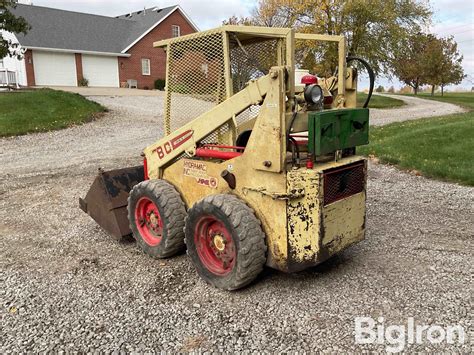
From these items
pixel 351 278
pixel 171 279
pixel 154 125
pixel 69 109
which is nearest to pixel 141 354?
pixel 171 279

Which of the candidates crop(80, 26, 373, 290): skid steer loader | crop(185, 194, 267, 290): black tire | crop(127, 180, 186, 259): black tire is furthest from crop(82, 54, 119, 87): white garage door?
crop(185, 194, 267, 290): black tire

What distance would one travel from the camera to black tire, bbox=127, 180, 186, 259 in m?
4.64

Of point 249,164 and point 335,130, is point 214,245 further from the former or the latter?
point 335,130

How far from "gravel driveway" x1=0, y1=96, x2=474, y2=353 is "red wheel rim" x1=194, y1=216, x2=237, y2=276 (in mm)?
228

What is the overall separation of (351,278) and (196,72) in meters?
2.63

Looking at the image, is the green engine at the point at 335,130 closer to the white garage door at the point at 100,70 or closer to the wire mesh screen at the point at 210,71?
the wire mesh screen at the point at 210,71

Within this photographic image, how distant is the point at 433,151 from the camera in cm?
1041

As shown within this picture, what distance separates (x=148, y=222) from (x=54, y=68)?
30.8 metres

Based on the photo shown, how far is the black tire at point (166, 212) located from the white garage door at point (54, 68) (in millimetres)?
30315

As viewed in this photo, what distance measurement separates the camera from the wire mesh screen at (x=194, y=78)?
175 inches

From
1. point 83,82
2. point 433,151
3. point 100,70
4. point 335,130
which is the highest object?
point 100,70

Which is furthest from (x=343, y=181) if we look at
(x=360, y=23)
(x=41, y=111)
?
(x=360, y=23)

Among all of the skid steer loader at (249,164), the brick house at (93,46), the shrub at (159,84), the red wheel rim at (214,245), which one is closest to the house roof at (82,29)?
the brick house at (93,46)

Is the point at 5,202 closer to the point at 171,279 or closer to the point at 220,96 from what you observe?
the point at 171,279
